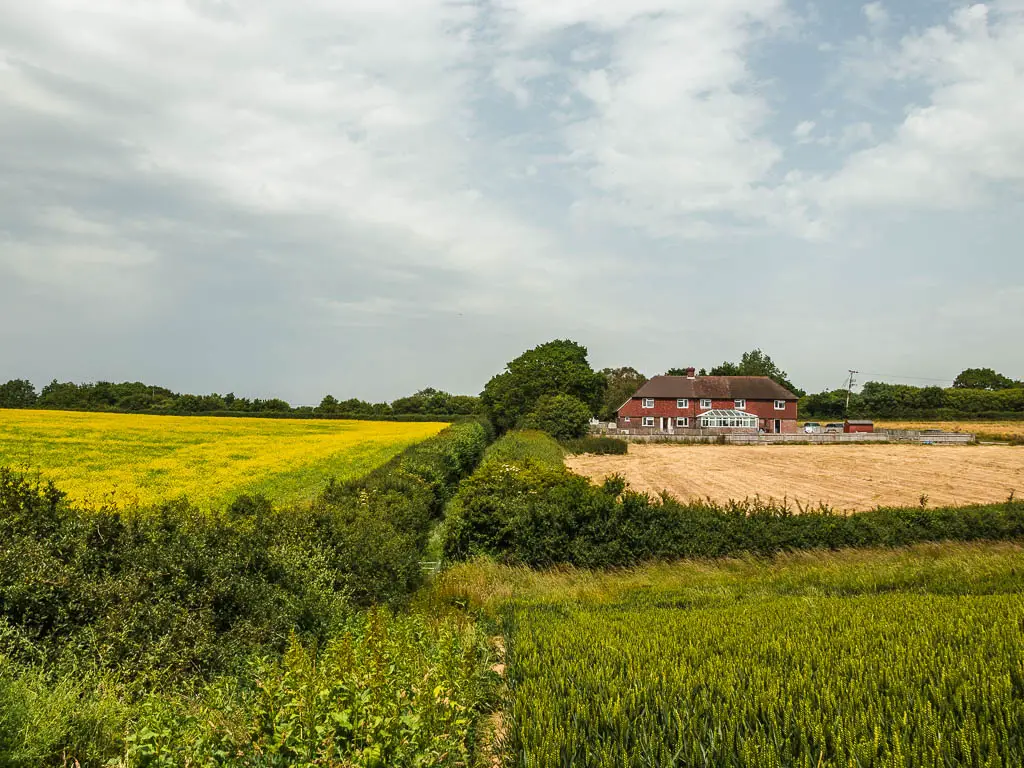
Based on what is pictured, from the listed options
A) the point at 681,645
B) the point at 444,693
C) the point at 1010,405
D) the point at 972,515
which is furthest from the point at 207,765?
the point at 1010,405

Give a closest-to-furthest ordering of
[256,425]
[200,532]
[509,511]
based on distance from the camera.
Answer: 1. [200,532]
2. [509,511]
3. [256,425]

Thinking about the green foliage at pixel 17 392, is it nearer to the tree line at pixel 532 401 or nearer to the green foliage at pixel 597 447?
the tree line at pixel 532 401

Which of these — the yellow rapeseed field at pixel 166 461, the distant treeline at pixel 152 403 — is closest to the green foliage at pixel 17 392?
the distant treeline at pixel 152 403

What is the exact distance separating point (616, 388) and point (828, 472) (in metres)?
69.2

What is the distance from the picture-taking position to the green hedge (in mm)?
14484

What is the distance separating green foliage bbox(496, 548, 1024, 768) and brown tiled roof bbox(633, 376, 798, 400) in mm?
68225

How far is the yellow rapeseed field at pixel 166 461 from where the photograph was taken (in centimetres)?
1639

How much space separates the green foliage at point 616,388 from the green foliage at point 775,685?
281 feet

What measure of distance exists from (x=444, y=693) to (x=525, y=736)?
0.87 metres

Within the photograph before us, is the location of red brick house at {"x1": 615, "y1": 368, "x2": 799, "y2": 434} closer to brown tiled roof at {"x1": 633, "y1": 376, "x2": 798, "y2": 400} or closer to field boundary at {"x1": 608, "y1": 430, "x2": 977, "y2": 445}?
brown tiled roof at {"x1": 633, "y1": 376, "x2": 798, "y2": 400}

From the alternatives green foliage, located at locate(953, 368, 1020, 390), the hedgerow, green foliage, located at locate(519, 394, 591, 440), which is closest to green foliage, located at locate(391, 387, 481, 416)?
green foliage, located at locate(519, 394, 591, 440)

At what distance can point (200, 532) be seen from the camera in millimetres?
7883

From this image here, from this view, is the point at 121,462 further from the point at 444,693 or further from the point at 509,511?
the point at 444,693

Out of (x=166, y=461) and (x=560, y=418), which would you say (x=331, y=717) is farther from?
(x=560, y=418)
